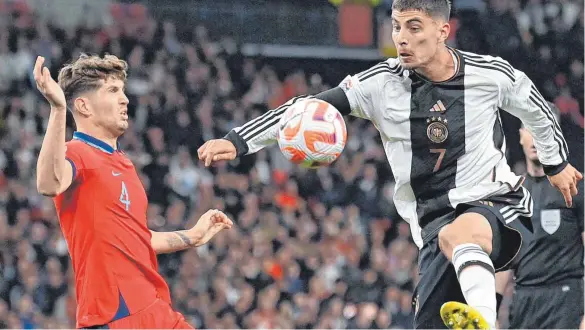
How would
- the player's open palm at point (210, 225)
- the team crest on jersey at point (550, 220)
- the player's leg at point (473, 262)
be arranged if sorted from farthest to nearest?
the team crest on jersey at point (550, 220) < the player's open palm at point (210, 225) < the player's leg at point (473, 262)

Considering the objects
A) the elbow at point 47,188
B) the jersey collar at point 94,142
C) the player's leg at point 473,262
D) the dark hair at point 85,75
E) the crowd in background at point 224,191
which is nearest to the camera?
the elbow at point 47,188

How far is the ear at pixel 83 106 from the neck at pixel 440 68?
5.75ft

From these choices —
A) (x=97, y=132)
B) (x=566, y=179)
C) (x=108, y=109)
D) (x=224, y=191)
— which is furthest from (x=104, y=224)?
(x=224, y=191)

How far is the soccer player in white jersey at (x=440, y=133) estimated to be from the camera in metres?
5.39

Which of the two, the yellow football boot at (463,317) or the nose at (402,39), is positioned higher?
the nose at (402,39)

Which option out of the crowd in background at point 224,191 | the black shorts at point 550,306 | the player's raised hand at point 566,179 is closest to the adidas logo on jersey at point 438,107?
the player's raised hand at point 566,179

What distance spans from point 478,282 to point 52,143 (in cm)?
213

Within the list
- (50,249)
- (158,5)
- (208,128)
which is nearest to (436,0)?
(50,249)

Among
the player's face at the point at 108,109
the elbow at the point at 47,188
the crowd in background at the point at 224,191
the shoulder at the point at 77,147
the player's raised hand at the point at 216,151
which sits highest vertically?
the player's face at the point at 108,109

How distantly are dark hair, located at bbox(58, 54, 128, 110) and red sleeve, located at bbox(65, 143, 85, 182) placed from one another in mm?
317

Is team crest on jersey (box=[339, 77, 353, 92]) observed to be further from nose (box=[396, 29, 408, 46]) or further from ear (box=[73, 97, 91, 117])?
ear (box=[73, 97, 91, 117])

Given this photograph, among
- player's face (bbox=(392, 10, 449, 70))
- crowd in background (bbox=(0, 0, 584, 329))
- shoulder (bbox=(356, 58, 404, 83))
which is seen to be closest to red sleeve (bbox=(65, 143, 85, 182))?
shoulder (bbox=(356, 58, 404, 83))

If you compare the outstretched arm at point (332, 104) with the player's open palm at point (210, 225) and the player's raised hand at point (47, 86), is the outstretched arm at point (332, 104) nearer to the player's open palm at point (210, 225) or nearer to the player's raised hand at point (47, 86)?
the player's open palm at point (210, 225)

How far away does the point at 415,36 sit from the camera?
5383 mm
